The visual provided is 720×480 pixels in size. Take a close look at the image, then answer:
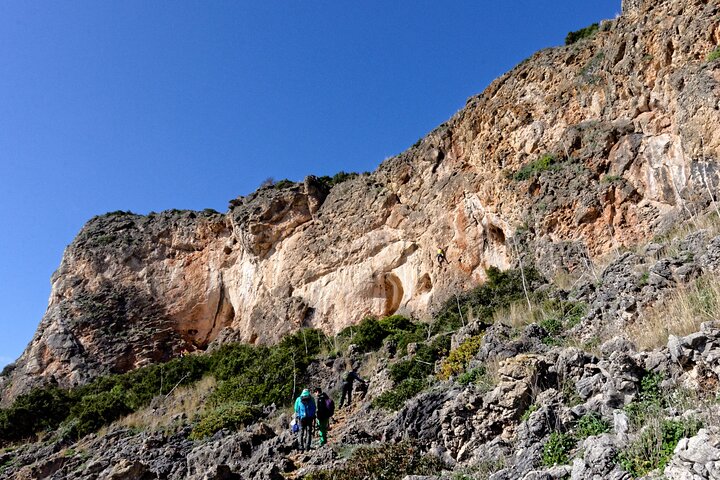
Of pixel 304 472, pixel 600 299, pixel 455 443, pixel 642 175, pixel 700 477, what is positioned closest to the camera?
pixel 700 477

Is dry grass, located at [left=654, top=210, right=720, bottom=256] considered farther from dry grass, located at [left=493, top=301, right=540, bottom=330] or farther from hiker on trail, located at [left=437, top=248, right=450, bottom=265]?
hiker on trail, located at [left=437, top=248, right=450, bottom=265]

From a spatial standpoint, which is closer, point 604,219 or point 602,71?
point 604,219

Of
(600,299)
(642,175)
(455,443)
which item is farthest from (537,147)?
(455,443)

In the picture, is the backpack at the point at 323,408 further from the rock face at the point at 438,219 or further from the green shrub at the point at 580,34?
the green shrub at the point at 580,34

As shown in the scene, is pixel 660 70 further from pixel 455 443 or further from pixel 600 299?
pixel 455 443

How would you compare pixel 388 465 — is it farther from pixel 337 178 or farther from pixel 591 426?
pixel 337 178

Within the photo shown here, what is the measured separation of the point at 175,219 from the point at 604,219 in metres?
24.6

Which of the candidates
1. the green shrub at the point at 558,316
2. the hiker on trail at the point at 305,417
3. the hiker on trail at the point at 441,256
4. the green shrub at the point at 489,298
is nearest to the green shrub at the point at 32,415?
the hiker on trail at the point at 305,417

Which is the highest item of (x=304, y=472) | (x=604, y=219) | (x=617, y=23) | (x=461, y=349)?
(x=617, y=23)

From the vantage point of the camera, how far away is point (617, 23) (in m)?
18.3

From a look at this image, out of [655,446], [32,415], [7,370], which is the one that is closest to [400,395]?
[655,446]

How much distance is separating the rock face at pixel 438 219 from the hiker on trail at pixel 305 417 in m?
8.87

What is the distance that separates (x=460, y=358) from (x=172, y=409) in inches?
465

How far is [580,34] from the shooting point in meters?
20.9
